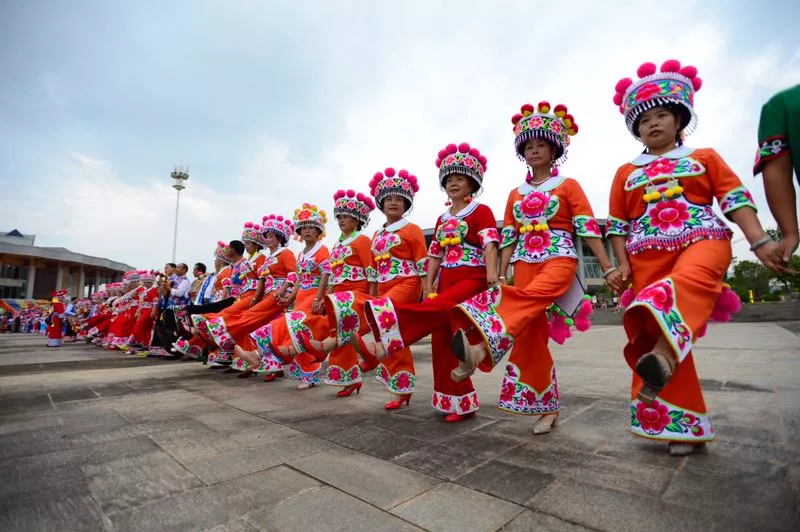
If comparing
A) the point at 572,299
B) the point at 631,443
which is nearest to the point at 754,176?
the point at 572,299

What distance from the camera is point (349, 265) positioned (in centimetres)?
418

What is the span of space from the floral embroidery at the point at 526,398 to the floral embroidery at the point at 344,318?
1.11 meters

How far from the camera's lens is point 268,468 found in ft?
6.27

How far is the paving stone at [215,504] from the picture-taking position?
1.40m

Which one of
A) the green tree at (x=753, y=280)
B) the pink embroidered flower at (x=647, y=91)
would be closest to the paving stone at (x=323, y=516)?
the pink embroidered flower at (x=647, y=91)

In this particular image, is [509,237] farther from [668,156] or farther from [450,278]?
[668,156]

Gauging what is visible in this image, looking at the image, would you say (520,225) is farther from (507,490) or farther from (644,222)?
(507,490)

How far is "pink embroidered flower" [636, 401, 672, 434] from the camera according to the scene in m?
2.00

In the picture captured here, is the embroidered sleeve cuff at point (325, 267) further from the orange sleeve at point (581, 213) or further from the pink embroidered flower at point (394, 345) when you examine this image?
the orange sleeve at point (581, 213)

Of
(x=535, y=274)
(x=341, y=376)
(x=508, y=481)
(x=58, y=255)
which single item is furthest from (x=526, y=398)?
(x=58, y=255)

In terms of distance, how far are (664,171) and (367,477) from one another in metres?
2.23

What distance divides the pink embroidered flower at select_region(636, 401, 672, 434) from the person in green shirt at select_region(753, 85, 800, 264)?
937mm

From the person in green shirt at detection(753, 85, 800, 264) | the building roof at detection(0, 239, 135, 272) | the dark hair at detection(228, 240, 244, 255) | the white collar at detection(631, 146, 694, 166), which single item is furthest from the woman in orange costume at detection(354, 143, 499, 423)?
the building roof at detection(0, 239, 135, 272)

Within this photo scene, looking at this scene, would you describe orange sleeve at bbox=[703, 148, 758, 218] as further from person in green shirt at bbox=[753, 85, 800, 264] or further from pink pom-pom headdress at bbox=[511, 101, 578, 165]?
pink pom-pom headdress at bbox=[511, 101, 578, 165]
